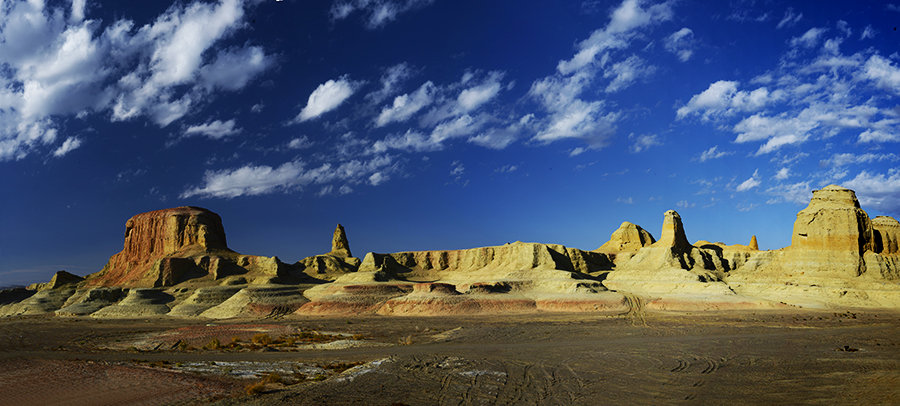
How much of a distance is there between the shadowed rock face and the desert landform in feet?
1.62

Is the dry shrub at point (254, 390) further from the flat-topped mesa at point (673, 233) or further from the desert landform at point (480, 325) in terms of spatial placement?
the flat-topped mesa at point (673, 233)

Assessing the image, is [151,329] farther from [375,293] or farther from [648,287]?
[648,287]

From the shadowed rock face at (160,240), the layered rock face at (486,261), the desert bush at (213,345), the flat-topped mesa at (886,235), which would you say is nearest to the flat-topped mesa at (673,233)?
the layered rock face at (486,261)

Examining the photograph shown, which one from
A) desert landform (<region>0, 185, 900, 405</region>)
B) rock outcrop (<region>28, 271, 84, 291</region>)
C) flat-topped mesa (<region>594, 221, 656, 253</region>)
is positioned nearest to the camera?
desert landform (<region>0, 185, 900, 405</region>)

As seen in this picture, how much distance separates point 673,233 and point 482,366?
2880 inches

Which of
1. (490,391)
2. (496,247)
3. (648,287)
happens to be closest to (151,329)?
(490,391)

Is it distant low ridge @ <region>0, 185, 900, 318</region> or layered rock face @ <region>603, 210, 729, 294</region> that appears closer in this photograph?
distant low ridge @ <region>0, 185, 900, 318</region>

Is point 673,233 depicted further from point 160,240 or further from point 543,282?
point 160,240

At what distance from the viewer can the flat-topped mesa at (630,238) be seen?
11850 cm

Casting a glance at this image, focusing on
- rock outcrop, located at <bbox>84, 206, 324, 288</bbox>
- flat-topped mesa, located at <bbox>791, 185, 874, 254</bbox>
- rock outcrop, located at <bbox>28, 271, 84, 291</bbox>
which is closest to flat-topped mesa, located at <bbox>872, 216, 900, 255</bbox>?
flat-topped mesa, located at <bbox>791, 185, 874, 254</bbox>

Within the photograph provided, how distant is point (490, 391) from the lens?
2000cm

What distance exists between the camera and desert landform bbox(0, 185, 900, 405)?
20734 millimetres

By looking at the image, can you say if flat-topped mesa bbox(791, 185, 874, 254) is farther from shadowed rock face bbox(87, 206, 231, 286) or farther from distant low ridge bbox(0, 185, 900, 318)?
shadowed rock face bbox(87, 206, 231, 286)

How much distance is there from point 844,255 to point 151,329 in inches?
3462
